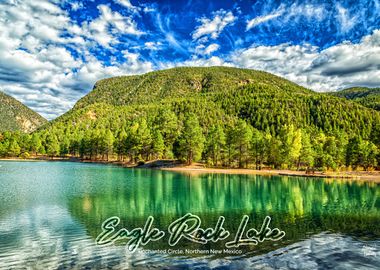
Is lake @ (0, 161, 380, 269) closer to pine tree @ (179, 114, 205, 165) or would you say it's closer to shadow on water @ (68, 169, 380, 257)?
shadow on water @ (68, 169, 380, 257)

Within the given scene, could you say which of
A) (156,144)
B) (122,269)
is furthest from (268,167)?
(122,269)

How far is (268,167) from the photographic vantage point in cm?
11719

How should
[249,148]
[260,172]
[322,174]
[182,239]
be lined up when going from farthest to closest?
[249,148] → [260,172] → [322,174] → [182,239]

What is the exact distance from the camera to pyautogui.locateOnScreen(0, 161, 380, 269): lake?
20531 mm

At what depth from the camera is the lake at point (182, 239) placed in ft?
67.4

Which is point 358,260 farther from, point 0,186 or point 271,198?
point 0,186

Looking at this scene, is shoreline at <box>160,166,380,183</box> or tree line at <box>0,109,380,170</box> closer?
shoreline at <box>160,166,380,183</box>

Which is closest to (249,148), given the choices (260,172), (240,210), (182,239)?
(260,172)

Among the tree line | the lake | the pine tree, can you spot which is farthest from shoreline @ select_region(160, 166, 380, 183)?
the lake

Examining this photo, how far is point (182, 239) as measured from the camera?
82.5ft

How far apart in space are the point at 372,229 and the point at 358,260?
35.7 ft

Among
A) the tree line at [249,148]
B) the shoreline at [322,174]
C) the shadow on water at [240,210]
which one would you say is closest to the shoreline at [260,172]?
the shoreline at [322,174]

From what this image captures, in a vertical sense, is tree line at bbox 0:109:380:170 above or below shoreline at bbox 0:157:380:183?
above

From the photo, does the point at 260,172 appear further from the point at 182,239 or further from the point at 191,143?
the point at 182,239
